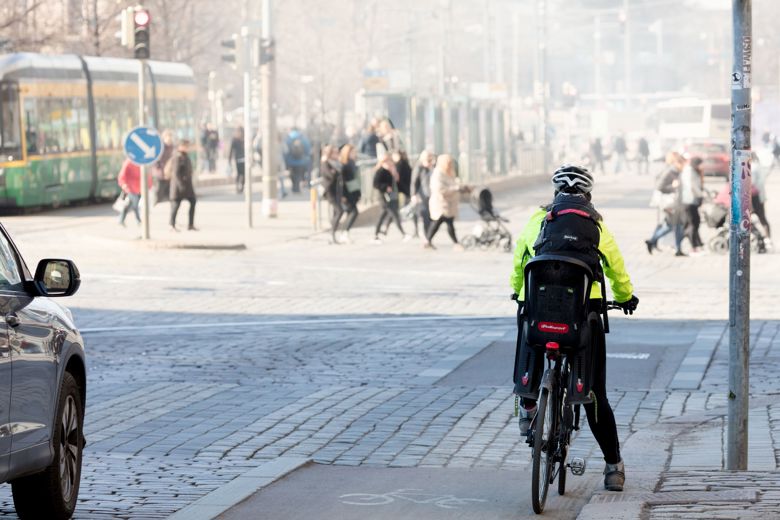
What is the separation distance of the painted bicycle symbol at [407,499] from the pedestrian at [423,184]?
19.6 metres

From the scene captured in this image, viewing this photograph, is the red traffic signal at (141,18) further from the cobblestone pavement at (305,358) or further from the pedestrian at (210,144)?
the pedestrian at (210,144)

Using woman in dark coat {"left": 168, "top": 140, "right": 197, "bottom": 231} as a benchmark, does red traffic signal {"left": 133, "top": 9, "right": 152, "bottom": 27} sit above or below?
above

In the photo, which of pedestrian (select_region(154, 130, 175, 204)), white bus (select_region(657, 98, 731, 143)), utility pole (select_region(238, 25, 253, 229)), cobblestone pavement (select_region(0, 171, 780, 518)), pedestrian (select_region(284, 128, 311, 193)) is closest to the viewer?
cobblestone pavement (select_region(0, 171, 780, 518))

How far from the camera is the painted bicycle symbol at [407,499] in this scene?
25.0ft

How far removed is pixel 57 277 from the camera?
7074mm

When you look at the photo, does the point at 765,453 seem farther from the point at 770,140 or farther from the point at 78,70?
the point at 770,140

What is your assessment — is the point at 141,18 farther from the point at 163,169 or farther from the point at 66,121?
the point at 66,121

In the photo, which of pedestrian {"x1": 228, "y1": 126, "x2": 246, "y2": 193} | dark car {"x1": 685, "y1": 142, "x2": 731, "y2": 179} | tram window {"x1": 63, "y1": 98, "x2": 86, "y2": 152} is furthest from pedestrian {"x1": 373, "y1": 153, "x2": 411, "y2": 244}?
dark car {"x1": 685, "y1": 142, "x2": 731, "y2": 179}

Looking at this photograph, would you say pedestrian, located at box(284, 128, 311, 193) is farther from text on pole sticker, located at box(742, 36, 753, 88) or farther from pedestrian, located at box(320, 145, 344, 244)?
text on pole sticker, located at box(742, 36, 753, 88)

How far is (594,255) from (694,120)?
3116 inches

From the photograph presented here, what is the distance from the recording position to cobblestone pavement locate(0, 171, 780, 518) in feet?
29.8

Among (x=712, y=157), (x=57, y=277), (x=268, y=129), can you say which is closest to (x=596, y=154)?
(x=712, y=157)

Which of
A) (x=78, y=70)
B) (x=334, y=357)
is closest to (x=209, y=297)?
(x=334, y=357)

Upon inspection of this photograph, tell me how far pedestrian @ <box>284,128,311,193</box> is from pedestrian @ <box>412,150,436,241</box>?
49.7 ft
